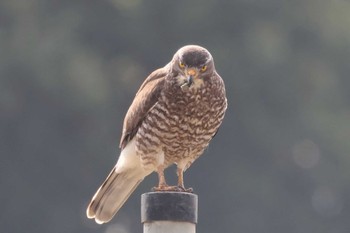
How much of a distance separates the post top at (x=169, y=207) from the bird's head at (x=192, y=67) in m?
1.32

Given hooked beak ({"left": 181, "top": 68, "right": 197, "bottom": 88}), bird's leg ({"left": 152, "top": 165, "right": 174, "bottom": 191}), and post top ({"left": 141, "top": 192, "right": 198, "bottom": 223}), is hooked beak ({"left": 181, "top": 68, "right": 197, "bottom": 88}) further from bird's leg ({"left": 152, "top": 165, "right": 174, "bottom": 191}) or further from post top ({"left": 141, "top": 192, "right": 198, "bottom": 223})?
post top ({"left": 141, "top": 192, "right": 198, "bottom": 223})

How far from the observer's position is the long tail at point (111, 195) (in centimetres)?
962

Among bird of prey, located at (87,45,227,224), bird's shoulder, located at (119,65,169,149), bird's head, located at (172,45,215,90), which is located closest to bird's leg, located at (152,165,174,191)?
bird of prey, located at (87,45,227,224)

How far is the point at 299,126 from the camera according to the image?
24625mm

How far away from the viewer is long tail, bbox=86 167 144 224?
962 cm

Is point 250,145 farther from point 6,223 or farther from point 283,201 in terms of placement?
point 6,223

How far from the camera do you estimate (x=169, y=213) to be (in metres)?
7.86

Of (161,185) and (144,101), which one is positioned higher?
Result: (144,101)

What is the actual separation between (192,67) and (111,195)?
104cm

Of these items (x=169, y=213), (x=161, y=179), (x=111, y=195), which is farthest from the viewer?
(x=111, y=195)

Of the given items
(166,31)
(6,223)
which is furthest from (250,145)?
(6,223)

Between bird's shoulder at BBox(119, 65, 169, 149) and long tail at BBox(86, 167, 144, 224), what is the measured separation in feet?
0.84

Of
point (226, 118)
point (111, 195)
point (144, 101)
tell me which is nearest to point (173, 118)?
point (144, 101)

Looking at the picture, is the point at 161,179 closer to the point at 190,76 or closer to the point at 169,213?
the point at 190,76
